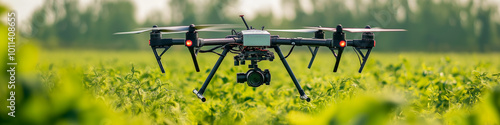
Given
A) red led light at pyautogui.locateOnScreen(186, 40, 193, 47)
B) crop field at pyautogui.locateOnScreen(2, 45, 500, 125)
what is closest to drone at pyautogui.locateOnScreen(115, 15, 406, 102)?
red led light at pyautogui.locateOnScreen(186, 40, 193, 47)

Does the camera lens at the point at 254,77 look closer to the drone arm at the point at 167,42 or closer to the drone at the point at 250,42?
the drone at the point at 250,42

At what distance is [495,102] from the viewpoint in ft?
3.31

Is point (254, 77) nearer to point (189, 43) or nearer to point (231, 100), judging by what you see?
point (189, 43)

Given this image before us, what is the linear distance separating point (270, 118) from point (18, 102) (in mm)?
5989

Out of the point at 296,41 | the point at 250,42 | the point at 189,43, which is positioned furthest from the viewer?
the point at 296,41

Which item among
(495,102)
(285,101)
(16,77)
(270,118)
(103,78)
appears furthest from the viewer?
(285,101)

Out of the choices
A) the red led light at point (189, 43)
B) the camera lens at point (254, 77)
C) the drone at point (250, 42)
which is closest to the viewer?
the red led light at point (189, 43)

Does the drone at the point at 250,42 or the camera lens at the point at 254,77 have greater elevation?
the drone at the point at 250,42

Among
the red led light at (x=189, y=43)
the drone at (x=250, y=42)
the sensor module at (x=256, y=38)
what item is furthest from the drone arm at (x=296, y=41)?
the red led light at (x=189, y=43)

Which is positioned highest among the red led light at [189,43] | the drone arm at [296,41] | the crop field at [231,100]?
the drone arm at [296,41]

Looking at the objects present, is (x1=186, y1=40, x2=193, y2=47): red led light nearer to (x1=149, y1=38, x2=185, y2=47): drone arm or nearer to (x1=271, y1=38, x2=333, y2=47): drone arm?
(x1=149, y1=38, x2=185, y2=47): drone arm

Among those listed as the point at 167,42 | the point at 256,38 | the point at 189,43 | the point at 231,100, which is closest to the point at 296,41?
the point at 256,38

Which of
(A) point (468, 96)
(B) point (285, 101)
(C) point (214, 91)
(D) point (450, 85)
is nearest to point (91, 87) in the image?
(C) point (214, 91)

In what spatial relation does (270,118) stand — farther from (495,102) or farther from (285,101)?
(495,102)
